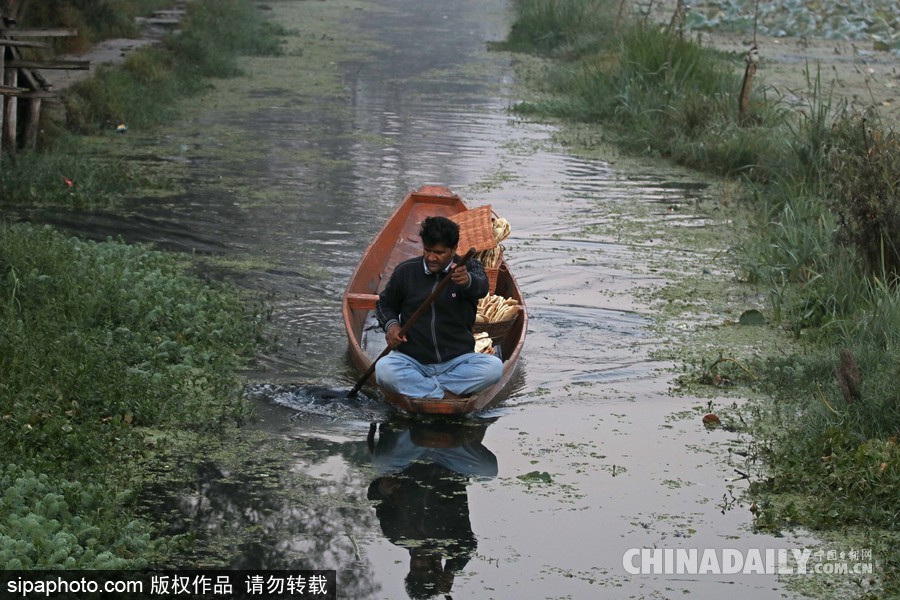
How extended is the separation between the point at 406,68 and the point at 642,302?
46.4 ft

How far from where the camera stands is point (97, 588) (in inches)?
197

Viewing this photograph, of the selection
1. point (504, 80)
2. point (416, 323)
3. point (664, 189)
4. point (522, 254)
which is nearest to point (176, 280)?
point (416, 323)

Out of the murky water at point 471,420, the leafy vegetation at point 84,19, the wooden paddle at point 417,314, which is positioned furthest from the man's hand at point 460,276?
the leafy vegetation at point 84,19

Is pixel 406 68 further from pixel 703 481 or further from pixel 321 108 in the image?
pixel 703 481

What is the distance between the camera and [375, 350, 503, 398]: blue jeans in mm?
7582

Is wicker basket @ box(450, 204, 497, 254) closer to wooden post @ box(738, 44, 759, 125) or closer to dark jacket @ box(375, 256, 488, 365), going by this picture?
dark jacket @ box(375, 256, 488, 365)

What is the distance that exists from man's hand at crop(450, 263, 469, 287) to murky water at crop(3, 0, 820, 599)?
0.85 meters

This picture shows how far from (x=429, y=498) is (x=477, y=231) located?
2.81m

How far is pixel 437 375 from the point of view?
7.73 metres

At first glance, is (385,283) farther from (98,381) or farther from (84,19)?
(84,19)

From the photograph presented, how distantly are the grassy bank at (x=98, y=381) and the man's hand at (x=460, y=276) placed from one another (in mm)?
1442

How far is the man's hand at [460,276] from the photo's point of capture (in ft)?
24.3

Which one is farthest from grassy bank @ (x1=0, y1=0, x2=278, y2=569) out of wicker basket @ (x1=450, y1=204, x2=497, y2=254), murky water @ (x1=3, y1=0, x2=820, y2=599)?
wicker basket @ (x1=450, y1=204, x2=497, y2=254)

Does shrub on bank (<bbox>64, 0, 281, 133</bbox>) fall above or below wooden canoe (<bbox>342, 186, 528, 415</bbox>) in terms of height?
above
